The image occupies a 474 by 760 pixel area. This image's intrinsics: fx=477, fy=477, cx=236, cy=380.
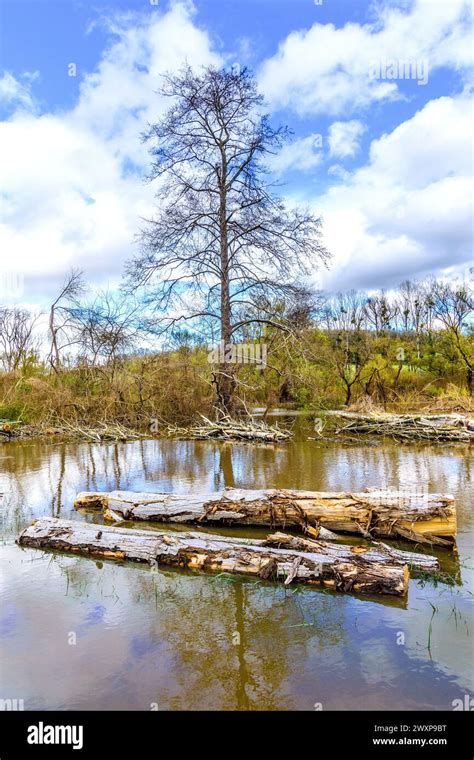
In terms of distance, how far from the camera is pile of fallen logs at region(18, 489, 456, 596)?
15.7ft

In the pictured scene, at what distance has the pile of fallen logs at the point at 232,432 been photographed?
1552 centimetres

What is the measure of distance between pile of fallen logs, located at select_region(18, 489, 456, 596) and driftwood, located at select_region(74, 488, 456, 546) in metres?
0.01

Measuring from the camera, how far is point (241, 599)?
14.9ft

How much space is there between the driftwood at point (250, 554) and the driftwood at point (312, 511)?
0.79 meters

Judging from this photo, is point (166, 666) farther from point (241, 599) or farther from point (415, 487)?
point (415, 487)

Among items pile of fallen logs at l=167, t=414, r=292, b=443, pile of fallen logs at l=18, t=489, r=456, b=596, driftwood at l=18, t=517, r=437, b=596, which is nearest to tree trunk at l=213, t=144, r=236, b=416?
pile of fallen logs at l=167, t=414, r=292, b=443

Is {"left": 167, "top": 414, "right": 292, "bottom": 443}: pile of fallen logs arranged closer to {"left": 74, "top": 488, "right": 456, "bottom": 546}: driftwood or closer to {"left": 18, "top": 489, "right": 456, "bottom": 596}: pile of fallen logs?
{"left": 18, "top": 489, "right": 456, "bottom": 596}: pile of fallen logs

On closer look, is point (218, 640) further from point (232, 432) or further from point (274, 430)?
point (232, 432)

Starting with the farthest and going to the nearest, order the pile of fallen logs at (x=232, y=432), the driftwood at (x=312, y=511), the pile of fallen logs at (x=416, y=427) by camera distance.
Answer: the pile of fallen logs at (x=232, y=432) < the pile of fallen logs at (x=416, y=427) < the driftwood at (x=312, y=511)
